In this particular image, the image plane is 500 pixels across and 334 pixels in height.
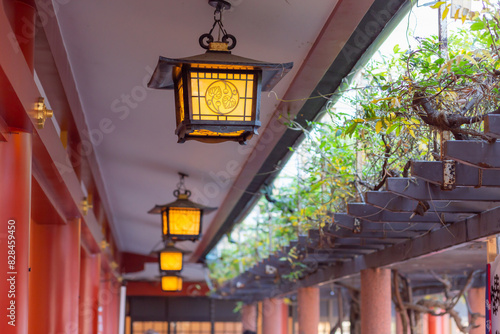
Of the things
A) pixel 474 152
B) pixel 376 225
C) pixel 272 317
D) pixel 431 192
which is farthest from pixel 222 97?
pixel 272 317

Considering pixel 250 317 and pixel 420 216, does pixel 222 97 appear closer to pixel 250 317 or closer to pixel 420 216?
pixel 420 216

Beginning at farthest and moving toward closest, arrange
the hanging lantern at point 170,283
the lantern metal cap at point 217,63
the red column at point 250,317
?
the red column at point 250,317, the hanging lantern at point 170,283, the lantern metal cap at point 217,63

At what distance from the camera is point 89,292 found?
10.4 m

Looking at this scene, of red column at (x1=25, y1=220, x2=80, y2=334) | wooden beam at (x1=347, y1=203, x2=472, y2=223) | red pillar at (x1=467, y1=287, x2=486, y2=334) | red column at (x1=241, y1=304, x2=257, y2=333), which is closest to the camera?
wooden beam at (x1=347, y1=203, x2=472, y2=223)

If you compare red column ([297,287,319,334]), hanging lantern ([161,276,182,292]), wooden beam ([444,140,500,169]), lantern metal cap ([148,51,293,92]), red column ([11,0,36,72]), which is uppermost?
red column ([11,0,36,72])

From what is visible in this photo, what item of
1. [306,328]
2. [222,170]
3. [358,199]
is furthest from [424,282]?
[358,199]

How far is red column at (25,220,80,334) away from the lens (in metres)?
6.78

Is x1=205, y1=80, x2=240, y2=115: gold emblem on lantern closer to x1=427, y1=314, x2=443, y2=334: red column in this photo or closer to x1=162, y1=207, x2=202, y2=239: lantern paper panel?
x1=162, y1=207, x2=202, y2=239: lantern paper panel

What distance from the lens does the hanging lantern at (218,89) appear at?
3.70 m

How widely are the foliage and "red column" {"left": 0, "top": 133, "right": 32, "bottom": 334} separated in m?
1.81

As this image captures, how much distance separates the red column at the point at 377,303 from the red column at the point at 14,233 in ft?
17.0

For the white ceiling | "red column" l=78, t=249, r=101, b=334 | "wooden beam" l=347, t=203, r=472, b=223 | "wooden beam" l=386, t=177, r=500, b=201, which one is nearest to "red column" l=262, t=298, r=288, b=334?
"red column" l=78, t=249, r=101, b=334

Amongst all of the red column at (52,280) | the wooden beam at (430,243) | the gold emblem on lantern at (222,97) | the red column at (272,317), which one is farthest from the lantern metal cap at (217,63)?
the red column at (272,317)

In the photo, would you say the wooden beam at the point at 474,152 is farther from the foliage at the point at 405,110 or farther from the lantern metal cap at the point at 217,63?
the lantern metal cap at the point at 217,63
